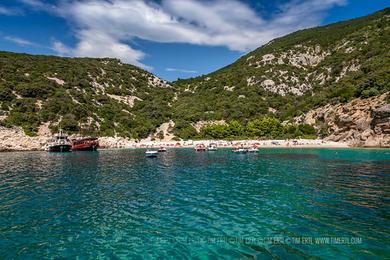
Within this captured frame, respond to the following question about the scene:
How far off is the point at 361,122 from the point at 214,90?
90654mm

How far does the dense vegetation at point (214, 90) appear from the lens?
11300 cm

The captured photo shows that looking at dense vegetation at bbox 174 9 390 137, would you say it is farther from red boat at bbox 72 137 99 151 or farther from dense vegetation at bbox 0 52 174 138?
red boat at bbox 72 137 99 151

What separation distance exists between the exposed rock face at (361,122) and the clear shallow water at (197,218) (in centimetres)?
5404

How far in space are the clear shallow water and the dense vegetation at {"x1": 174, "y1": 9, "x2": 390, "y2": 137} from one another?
3316 inches

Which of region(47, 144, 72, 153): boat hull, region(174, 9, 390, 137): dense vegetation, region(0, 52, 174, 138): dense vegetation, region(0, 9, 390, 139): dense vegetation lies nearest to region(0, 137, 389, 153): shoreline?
region(47, 144, 72, 153): boat hull

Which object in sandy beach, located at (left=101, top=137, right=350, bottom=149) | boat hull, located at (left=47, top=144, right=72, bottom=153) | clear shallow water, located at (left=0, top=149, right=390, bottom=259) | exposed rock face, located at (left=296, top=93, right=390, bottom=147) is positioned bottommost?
clear shallow water, located at (left=0, top=149, right=390, bottom=259)

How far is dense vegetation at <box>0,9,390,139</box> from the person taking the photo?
113000 millimetres

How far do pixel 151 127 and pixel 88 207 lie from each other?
10691 centimetres

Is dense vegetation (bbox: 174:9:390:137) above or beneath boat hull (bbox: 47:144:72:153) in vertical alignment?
above

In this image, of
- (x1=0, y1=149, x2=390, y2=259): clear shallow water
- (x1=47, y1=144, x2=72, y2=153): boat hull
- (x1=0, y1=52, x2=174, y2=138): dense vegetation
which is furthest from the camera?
(x1=0, y1=52, x2=174, y2=138): dense vegetation

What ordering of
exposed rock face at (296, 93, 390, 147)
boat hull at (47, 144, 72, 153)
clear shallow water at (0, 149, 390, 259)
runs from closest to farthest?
clear shallow water at (0, 149, 390, 259), exposed rock face at (296, 93, 390, 147), boat hull at (47, 144, 72, 153)

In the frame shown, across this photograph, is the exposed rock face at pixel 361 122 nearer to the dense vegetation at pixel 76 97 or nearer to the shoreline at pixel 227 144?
the shoreline at pixel 227 144

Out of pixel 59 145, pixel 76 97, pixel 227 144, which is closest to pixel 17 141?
pixel 59 145

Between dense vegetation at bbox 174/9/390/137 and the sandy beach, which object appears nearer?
the sandy beach
